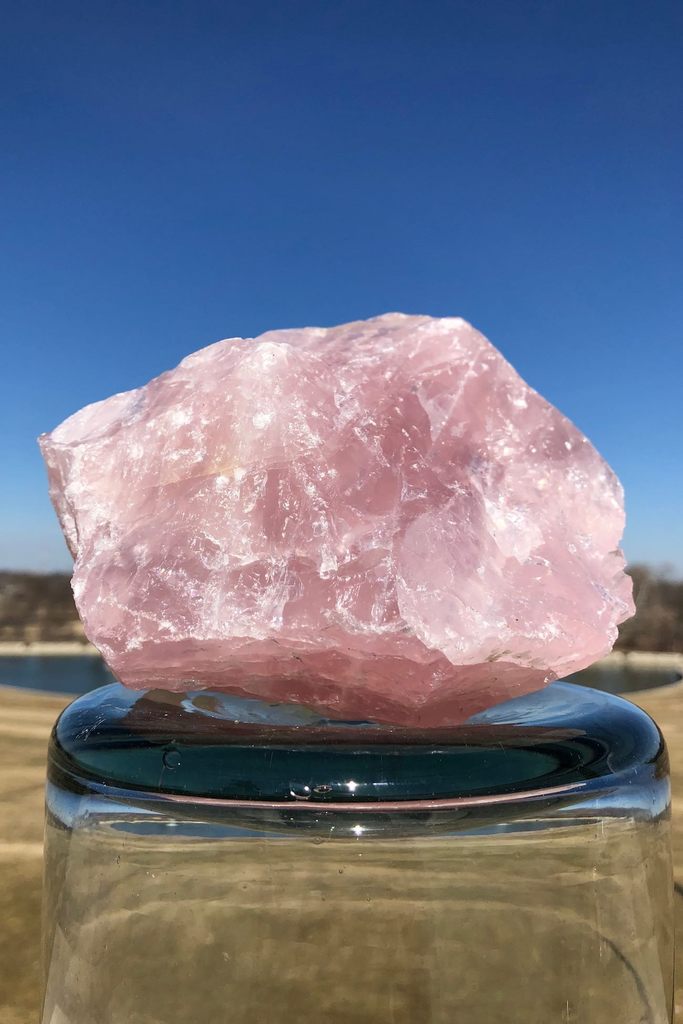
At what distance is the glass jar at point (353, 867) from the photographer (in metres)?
0.56

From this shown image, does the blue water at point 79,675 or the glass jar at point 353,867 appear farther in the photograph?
the blue water at point 79,675

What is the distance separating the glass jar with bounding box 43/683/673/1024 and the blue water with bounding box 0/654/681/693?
3.84 meters

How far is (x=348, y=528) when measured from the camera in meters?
Result: 0.64

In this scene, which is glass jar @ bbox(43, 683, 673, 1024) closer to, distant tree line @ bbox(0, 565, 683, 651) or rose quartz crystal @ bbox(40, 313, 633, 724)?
rose quartz crystal @ bbox(40, 313, 633, 724)

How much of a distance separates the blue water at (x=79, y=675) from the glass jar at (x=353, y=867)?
3840 millimetres

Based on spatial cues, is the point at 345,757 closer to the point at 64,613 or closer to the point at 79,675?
the point at 79,675

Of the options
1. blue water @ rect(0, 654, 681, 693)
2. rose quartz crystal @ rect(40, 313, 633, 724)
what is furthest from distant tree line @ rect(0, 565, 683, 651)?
rose quartz crystal @ rect(40, 313, 633, 724)

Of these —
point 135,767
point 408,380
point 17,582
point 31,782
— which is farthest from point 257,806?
point 17,582

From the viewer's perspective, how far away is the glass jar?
22.2 inches

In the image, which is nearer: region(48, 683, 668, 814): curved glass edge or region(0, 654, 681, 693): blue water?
region(48, 683, 668, 814): curved glass edge

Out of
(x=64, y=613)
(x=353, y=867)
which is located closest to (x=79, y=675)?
(x=64, y=613)

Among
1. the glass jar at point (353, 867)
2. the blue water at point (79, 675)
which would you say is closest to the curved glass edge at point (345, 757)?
the glass jar at point (353, 867)

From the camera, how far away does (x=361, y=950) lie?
0.75 m

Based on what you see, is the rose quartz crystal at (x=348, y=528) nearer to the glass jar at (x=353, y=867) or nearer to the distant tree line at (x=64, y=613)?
the glass jar at (x=353, y=867)
